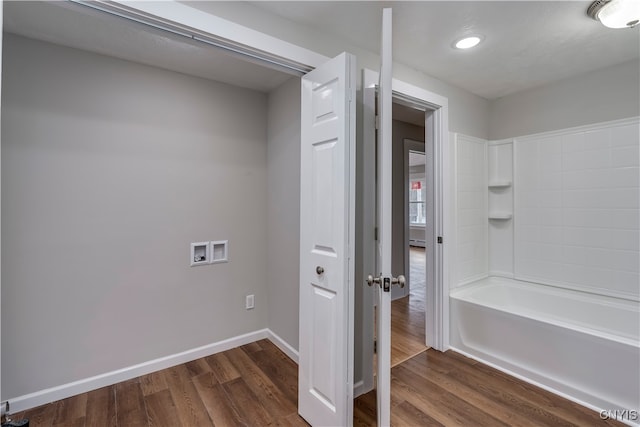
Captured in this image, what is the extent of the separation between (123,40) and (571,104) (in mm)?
3547

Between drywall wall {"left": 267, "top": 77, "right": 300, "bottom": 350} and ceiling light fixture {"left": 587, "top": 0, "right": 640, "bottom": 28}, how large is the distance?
1857mm

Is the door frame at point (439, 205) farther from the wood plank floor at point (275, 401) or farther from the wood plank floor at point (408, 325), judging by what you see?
the wood plank floor at point (275, 401)

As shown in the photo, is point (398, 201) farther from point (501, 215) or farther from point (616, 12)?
point (616, 12)

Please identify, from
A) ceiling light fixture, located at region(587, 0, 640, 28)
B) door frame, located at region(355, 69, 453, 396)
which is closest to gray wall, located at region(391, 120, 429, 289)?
door frame, located at region(355, 69, 453, 396)

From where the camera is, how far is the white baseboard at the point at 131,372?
1.89 m

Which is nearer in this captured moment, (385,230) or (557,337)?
(385,230)

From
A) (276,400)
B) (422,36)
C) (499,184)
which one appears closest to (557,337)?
(499,184)

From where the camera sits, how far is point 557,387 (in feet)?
6.77

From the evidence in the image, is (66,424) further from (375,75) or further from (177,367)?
(375,75)

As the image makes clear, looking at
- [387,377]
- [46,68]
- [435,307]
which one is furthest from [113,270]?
[435,307]

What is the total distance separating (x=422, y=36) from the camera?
77.2 inches

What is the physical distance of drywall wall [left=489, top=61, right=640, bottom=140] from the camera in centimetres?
233

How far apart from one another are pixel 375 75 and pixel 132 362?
2.69 metres

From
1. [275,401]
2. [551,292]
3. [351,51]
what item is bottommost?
[275,401]
